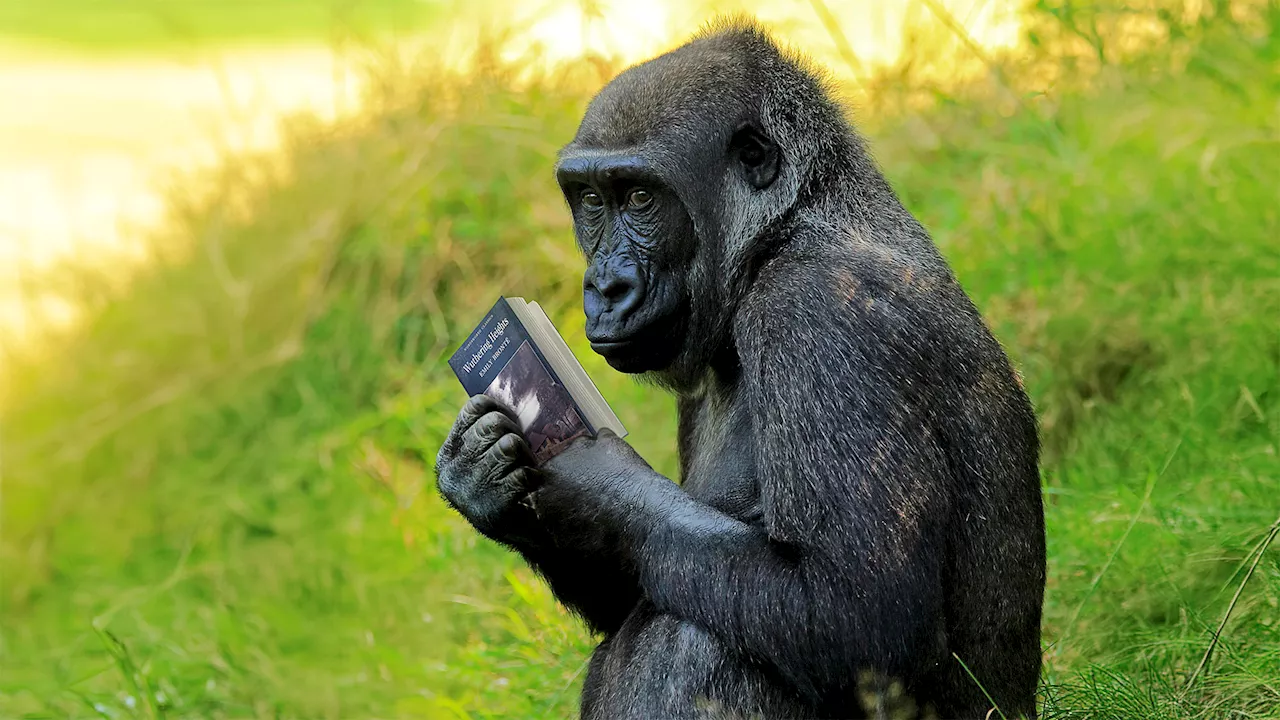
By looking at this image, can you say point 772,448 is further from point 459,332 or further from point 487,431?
point 459,332

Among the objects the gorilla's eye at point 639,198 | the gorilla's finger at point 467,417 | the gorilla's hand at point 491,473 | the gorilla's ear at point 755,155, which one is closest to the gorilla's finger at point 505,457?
the gorilla's hand at point 491,473

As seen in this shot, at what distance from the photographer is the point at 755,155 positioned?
3711 mm

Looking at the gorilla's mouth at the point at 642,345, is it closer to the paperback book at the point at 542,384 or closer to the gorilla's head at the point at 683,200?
the gorilla's head at the point at 683,200

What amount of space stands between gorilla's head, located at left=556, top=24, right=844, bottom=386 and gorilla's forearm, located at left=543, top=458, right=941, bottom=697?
0.45 m

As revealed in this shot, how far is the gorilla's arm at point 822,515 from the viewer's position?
312cm

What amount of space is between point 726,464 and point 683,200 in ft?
2.20

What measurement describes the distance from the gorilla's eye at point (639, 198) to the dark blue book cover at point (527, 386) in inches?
16.9

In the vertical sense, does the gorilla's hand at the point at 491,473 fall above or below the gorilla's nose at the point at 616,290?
below

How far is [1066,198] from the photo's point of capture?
6.23 meters

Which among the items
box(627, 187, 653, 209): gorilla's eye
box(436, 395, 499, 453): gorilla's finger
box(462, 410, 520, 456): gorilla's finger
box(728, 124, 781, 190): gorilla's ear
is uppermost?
box(627, 187, 653, 209): gorilla's eye

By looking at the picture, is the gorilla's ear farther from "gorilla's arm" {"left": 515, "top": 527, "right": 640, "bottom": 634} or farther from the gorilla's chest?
"gorilla's arm" {"left": 515, "top": 527, "right": 640, "bottom": 634}

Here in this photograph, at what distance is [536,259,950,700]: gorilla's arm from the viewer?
3.12 m

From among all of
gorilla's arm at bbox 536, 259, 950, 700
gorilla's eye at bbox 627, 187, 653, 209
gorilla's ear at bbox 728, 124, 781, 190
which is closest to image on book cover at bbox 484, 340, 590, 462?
gorilla's arm at bbox 536, 259, 950, 700

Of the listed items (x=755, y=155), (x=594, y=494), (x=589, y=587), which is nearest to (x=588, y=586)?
(x=589, y=587)
